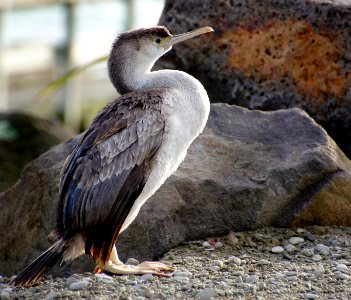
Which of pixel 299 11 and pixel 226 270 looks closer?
pixel 226 270

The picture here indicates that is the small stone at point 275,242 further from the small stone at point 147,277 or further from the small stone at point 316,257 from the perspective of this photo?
the small stone at point 147,277

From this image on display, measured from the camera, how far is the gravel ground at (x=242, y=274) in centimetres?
694

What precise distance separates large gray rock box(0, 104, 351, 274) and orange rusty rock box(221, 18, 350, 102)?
0.86 meters

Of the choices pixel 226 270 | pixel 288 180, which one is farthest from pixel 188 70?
pixel 226 270

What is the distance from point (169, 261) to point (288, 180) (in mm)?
1150

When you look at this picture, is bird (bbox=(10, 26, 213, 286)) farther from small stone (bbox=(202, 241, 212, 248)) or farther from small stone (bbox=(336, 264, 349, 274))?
small stone (bbox=(336, 264, 349, 274))

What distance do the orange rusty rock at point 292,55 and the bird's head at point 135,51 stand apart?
1.94m

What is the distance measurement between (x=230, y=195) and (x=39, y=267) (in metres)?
1.79

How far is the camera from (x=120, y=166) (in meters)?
7.35

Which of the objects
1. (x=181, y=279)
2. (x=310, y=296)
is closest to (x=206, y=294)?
(x=181, y=279)

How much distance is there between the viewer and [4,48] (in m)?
16.4

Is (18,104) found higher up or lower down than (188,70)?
lower down

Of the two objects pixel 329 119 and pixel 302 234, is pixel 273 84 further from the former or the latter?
pixel 302 234

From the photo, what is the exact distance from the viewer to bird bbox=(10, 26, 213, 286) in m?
7.25
